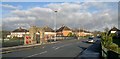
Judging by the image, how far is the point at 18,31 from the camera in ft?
548

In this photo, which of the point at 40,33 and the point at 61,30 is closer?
the point at 40,33

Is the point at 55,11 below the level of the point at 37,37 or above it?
above

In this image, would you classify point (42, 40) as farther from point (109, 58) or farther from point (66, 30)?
point (66, 30)

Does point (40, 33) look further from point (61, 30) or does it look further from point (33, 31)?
point (61, 30)

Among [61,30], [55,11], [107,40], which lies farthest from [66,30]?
[107,40]

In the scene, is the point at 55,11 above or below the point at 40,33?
above

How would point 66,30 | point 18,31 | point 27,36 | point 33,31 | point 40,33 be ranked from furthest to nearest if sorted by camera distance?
point 66,30 → point 18,31 → point 40,33 → point 33,31 → point 27,36

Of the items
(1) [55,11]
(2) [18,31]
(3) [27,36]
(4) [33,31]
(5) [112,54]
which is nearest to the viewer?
(5) [112,54]

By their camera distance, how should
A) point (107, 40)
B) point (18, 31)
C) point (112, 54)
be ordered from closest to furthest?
1. point (112, 54)
2. point (107, 40)
3. point (18, 31)

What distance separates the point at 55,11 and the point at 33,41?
16.9 metres

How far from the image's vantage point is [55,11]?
2694 inches

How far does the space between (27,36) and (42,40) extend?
1332cm

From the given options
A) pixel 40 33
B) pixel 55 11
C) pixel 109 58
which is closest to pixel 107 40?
pixel 109 58

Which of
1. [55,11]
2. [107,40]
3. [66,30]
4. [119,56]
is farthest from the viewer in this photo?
[66,30]
